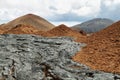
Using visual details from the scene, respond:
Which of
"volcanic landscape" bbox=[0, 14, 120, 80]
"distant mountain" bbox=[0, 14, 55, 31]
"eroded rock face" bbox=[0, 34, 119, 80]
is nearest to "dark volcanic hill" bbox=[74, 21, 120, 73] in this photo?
"volcanic landscape" bbox=[0, 14, 120, 80]

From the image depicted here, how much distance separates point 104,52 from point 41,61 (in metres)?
4.69

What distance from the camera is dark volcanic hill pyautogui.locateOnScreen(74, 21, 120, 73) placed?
67.9 ft

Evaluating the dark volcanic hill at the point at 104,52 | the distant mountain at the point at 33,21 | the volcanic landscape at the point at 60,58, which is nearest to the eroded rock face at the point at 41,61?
the volcanic landscape at the point at 60,58

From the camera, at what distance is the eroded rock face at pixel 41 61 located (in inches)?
788

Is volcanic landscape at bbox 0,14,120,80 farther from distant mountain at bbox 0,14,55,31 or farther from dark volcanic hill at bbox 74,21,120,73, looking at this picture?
distant mountain at bbox 0,14,55,31

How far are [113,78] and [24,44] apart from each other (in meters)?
8.83

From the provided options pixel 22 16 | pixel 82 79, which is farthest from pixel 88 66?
pixel 22 16

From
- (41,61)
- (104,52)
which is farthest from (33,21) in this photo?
(41,61)

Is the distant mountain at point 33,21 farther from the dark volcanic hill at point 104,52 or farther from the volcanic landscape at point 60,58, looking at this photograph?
the volcanic landscape at point 60,58

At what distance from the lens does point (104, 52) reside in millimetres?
22875

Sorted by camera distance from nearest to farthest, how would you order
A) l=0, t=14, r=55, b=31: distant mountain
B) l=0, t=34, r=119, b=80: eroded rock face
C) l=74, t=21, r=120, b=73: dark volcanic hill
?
1. l=0, t=34, r=119, b=80: eroded rock face
2. l=74, t=21, r=120, b=73: dark volcanic hill
3. l=0, t=14, r=55, b=31: distant mountain

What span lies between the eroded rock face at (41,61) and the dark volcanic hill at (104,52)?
2.51 ft

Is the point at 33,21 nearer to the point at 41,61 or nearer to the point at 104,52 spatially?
the point at 104,52

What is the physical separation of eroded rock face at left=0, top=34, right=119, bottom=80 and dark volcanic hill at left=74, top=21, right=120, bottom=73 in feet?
2.51
